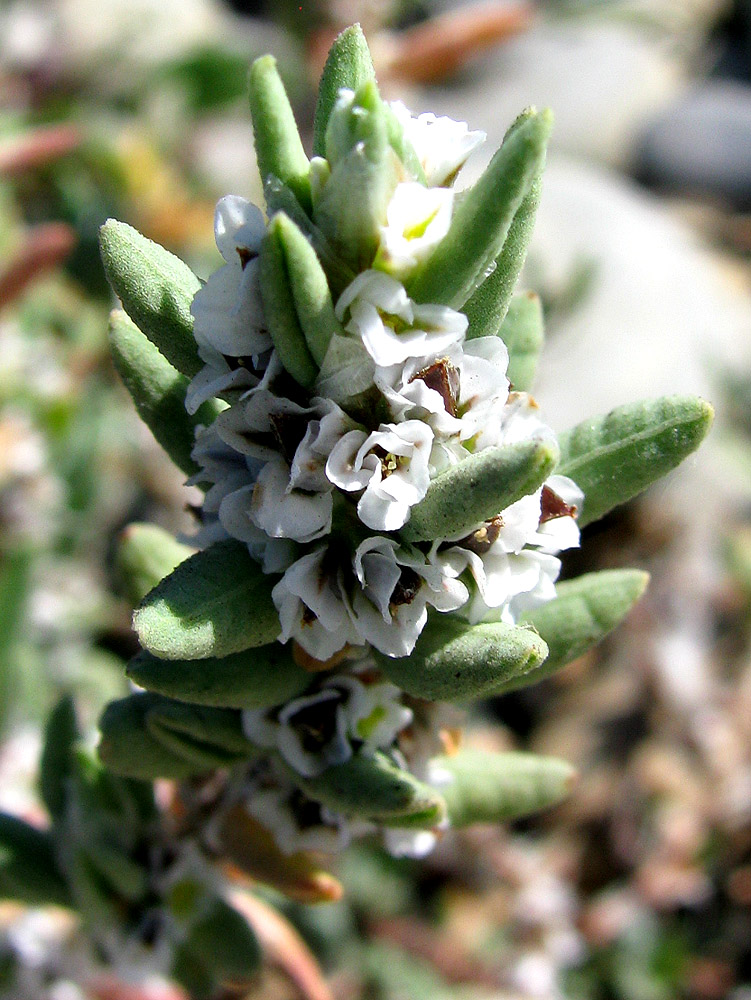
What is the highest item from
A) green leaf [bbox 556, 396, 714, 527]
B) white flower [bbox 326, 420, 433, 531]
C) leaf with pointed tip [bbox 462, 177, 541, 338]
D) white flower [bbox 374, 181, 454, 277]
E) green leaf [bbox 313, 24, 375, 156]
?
green leaf [bbox 313, 24, 375, 156]

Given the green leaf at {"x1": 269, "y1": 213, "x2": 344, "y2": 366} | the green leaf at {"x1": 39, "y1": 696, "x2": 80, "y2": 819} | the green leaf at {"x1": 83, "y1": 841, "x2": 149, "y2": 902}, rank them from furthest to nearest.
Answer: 1. the green leaf at {"x1": 39, "y1": 696, "x2": 80, "y2": 819}
2. the green leaf at {"x1": 83, "y1": 841, "x2": 149, "y2": 902}
3. the green leaf at {"x1": 269, "y1": 213, "x2": 344, "y2": 366}

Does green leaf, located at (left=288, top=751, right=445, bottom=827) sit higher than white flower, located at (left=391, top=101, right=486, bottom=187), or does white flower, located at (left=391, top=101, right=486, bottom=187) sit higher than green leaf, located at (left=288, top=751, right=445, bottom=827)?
white flower, located at (left=391, top=101, right=486, bottom=187)

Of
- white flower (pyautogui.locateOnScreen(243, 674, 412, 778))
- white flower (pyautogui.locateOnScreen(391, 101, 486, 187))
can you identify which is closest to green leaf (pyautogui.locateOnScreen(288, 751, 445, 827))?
white flower (pyautogui.locateOnScreen(243, 674, 412, 778))

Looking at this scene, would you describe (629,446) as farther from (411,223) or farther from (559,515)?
(411,223)

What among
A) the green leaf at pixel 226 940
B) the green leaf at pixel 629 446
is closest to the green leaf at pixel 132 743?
the green leaf at pixel 226 940

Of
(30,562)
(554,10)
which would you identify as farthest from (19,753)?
(554,10)

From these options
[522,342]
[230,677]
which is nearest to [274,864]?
[230,677]

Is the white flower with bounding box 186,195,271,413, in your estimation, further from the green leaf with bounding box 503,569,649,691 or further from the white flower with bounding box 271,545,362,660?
the green leaf with bounding box 503,569,649,691

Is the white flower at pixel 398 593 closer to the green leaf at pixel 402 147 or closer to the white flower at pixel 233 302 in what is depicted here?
the white flower at pixel 233 302
